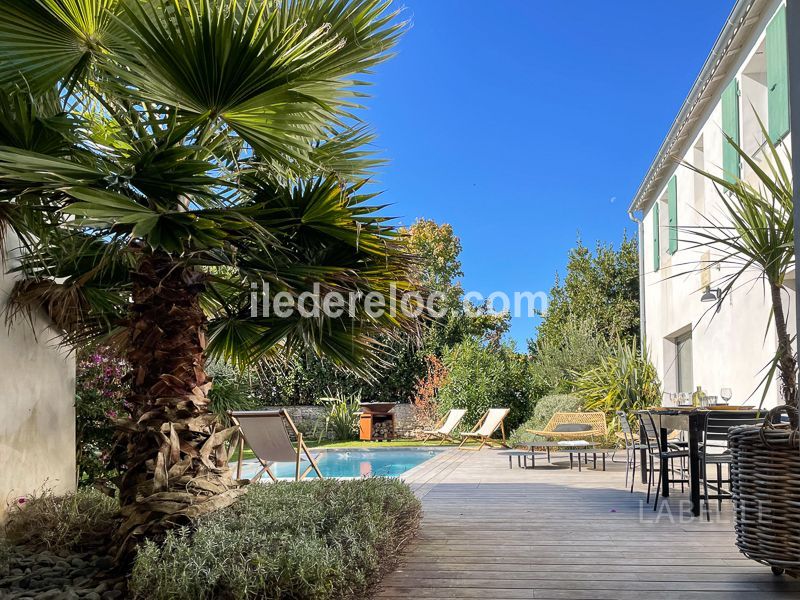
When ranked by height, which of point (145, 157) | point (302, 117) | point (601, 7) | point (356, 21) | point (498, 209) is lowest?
point (145, 157)

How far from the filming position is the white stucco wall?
4734mm

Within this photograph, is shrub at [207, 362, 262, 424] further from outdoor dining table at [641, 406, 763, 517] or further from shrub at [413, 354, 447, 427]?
outdoor dining table at [641, 406, 763, 517]

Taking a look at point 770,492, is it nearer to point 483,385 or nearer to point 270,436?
point 270,436

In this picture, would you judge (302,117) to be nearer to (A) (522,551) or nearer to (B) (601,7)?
(A) (522,551)

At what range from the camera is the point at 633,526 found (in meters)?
5.18

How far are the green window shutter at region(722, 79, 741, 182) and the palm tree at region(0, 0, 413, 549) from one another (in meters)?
5.95

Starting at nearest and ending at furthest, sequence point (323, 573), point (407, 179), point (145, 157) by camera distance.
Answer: point (323, 573)
point (145, 157)
point (407, 179)

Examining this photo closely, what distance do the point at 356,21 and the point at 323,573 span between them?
3.13m

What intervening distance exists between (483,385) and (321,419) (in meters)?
4.37

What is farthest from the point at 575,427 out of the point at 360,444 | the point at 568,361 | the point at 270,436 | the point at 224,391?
the point at 360,444

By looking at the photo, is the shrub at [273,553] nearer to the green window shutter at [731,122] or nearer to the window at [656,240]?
the green window shutter at [731,122]

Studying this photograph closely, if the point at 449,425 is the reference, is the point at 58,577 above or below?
below

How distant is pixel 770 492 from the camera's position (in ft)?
11.3

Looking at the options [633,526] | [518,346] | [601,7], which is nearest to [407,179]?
[601,7]
